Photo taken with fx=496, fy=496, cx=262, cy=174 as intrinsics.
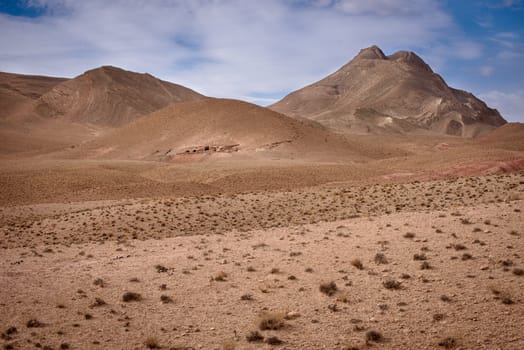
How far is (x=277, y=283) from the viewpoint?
34.6ft

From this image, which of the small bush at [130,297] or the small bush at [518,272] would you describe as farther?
the small bush at [130,297]

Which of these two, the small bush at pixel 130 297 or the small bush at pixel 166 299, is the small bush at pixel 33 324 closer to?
the small bush at pixel 130 297

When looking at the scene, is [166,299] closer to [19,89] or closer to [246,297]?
[246,297]

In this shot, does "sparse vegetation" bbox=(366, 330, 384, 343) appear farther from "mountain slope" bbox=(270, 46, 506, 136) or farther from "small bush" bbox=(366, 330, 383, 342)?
"mountain slope" bbox=(270, 46, 506, 136)

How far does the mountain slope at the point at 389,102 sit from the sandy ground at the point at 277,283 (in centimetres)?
11387

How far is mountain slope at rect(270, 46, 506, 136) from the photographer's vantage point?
137625mm

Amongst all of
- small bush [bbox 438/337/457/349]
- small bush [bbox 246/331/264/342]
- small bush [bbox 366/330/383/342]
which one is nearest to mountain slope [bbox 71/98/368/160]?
small bush [bbox 246/331/264/342]

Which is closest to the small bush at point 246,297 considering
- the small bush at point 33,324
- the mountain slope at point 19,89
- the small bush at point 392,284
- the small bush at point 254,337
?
the small bush at point 254,337

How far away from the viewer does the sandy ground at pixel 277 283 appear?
26.1ft

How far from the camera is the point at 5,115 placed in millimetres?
110312

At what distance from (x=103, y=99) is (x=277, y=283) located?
123445mm

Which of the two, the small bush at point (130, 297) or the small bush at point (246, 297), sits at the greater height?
the small bush at point (246, 297)

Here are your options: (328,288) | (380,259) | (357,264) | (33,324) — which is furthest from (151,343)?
(380,259)

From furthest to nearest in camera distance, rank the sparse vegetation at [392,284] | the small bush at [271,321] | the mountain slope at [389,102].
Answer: the mountain slope at [389,102] → the sparse vegetation at [392,284] → the small bush at [271,321]
